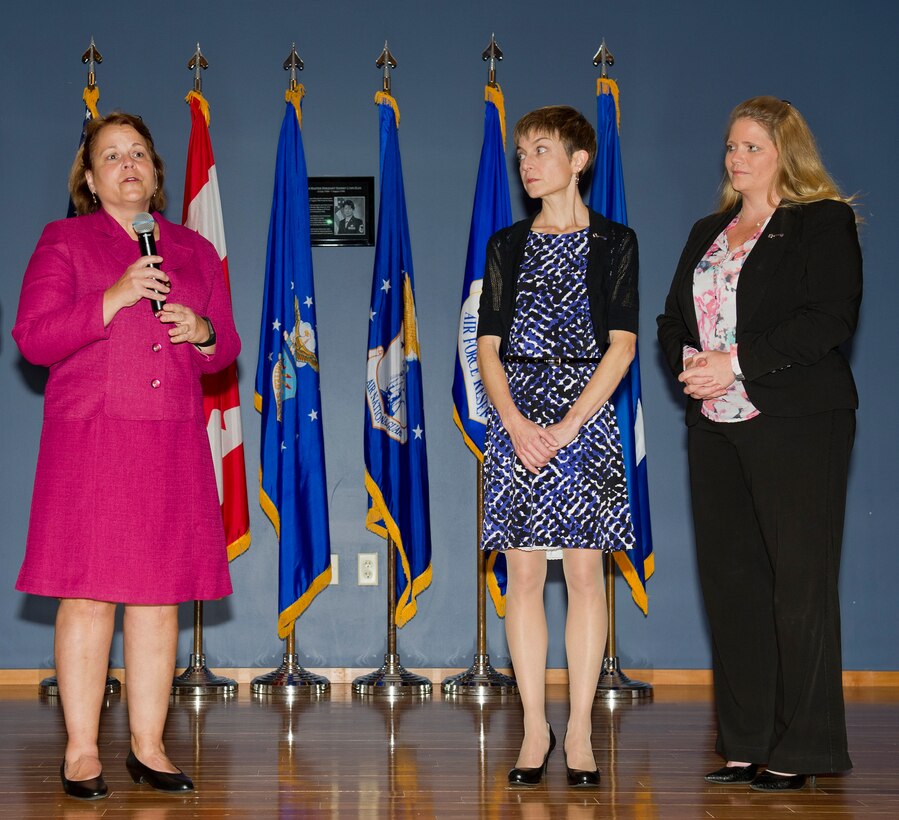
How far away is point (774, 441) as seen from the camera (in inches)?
105

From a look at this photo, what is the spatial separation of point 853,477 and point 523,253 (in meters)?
2.60

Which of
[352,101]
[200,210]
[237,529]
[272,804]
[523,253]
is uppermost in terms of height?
[352,101]

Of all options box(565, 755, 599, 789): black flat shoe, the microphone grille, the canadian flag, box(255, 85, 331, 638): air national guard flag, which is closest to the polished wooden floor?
box(565, 755, 599, 789): black flat shoe

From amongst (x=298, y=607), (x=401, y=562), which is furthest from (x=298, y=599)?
(x=401, y=562)

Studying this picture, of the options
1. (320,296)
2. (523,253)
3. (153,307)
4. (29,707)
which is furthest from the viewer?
(320,296)

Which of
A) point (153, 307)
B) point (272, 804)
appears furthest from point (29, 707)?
point (153, 307)

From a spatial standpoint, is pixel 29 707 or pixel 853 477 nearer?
pixel 29 707

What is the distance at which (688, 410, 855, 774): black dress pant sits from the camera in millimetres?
2613

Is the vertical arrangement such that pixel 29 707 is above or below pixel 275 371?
below

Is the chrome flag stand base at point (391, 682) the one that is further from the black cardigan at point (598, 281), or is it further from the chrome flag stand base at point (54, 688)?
the black cardigan at point (598, 281)

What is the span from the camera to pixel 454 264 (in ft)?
16.1

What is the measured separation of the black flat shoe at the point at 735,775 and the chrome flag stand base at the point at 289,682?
2.02 m

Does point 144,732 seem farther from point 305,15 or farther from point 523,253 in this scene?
point 305,15

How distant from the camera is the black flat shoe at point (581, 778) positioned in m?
2.63
